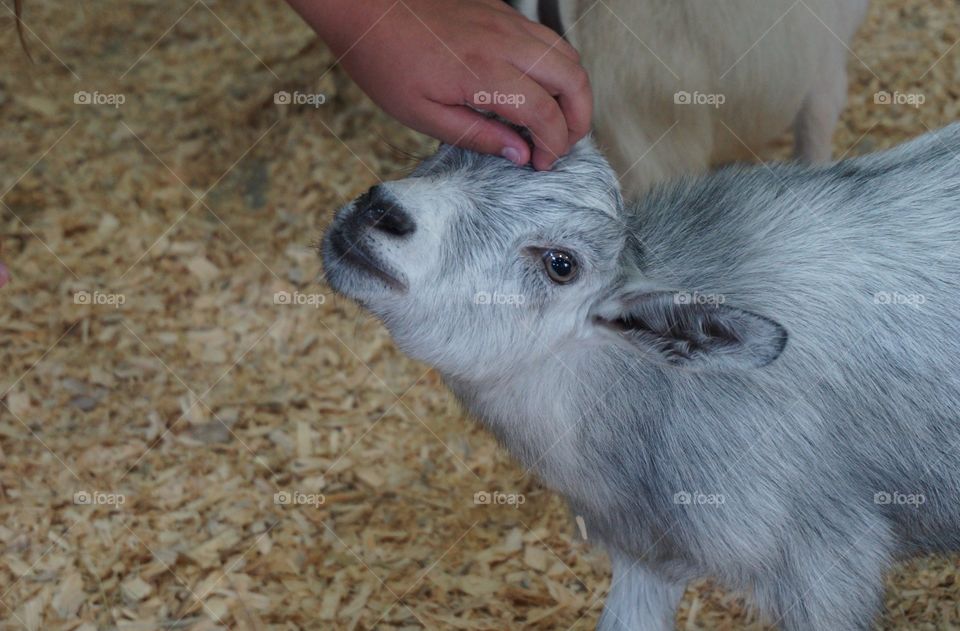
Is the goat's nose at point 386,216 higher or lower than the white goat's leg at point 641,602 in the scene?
higher

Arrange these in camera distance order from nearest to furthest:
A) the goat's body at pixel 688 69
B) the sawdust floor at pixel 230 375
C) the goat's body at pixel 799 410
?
the goat's body at pixel 799 410 → the sawdust floor at pixel 230 375 → the goat's body at pixel 688 69

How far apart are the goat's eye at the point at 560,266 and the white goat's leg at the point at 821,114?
1879mm

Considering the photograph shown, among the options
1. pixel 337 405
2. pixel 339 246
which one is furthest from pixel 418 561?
pixel 339 246

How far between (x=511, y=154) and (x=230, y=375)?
181cm

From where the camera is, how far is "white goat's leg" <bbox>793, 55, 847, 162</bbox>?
3.84 metres

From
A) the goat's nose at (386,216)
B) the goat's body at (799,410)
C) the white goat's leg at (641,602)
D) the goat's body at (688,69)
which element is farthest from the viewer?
the goat's body at (688,69)

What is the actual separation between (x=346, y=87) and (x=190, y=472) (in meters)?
1.92

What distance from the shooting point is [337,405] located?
12.2 ft

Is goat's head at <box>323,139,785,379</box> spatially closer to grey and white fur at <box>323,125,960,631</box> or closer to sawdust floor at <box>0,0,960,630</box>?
grey and white fur at <box>323,125,960,631</box>

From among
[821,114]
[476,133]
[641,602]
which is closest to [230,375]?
[641,602]

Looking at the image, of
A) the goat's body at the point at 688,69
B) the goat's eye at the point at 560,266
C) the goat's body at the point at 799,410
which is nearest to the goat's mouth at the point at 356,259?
the goat's eye at the point at 560,266

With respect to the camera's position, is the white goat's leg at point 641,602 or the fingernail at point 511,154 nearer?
the fingernail at point 511,154

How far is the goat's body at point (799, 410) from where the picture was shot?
7.94 ft

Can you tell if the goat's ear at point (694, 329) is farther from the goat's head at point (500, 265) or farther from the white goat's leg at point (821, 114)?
the white goat's leg at point (821, 114)
